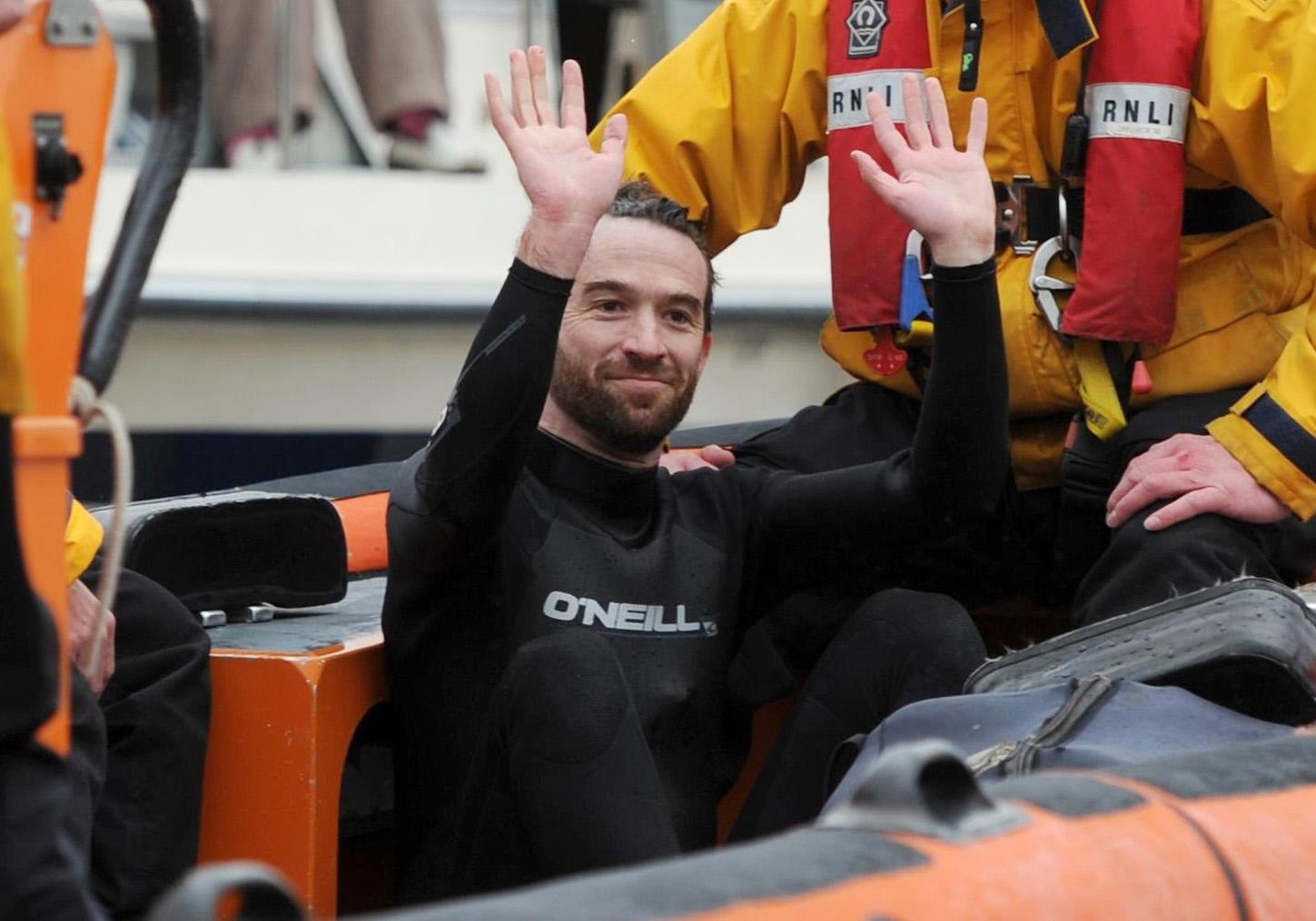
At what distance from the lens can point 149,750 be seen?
1.72 metres

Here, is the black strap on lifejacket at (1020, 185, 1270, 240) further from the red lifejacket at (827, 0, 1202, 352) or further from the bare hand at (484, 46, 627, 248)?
the bare hand at (484, 46, 627, 248)

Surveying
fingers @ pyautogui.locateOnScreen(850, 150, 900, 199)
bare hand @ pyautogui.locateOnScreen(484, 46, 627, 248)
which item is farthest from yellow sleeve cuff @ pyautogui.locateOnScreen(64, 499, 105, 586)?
fingers @ pyautogui.locateOnScreen(850, 150, 900, 199)

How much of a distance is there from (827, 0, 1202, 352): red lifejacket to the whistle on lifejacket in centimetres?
12

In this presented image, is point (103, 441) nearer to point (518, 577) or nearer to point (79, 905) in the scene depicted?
point (518, 577)

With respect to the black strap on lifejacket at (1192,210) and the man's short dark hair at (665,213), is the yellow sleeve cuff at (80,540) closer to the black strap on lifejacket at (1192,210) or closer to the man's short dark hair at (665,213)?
the man's short dark hair at (665,213)

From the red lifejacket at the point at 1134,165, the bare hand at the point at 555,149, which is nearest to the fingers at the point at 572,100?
the bare hand at the point at 555,149

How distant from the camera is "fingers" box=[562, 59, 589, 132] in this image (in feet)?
6.23

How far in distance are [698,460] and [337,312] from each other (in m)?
1.65

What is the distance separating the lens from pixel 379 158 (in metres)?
4.91

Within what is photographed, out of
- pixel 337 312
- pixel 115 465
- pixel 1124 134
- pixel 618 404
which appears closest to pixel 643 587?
pixel 618 404

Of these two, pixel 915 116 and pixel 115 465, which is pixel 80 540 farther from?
pixel 915 116

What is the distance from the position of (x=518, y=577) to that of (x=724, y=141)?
0.73 meters

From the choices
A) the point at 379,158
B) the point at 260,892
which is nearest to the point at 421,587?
the point at 260,892

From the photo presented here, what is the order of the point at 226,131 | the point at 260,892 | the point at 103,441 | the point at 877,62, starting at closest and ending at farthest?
the point at 260,892, the point at 877,62, the point at 103,441, the point at 226,131
